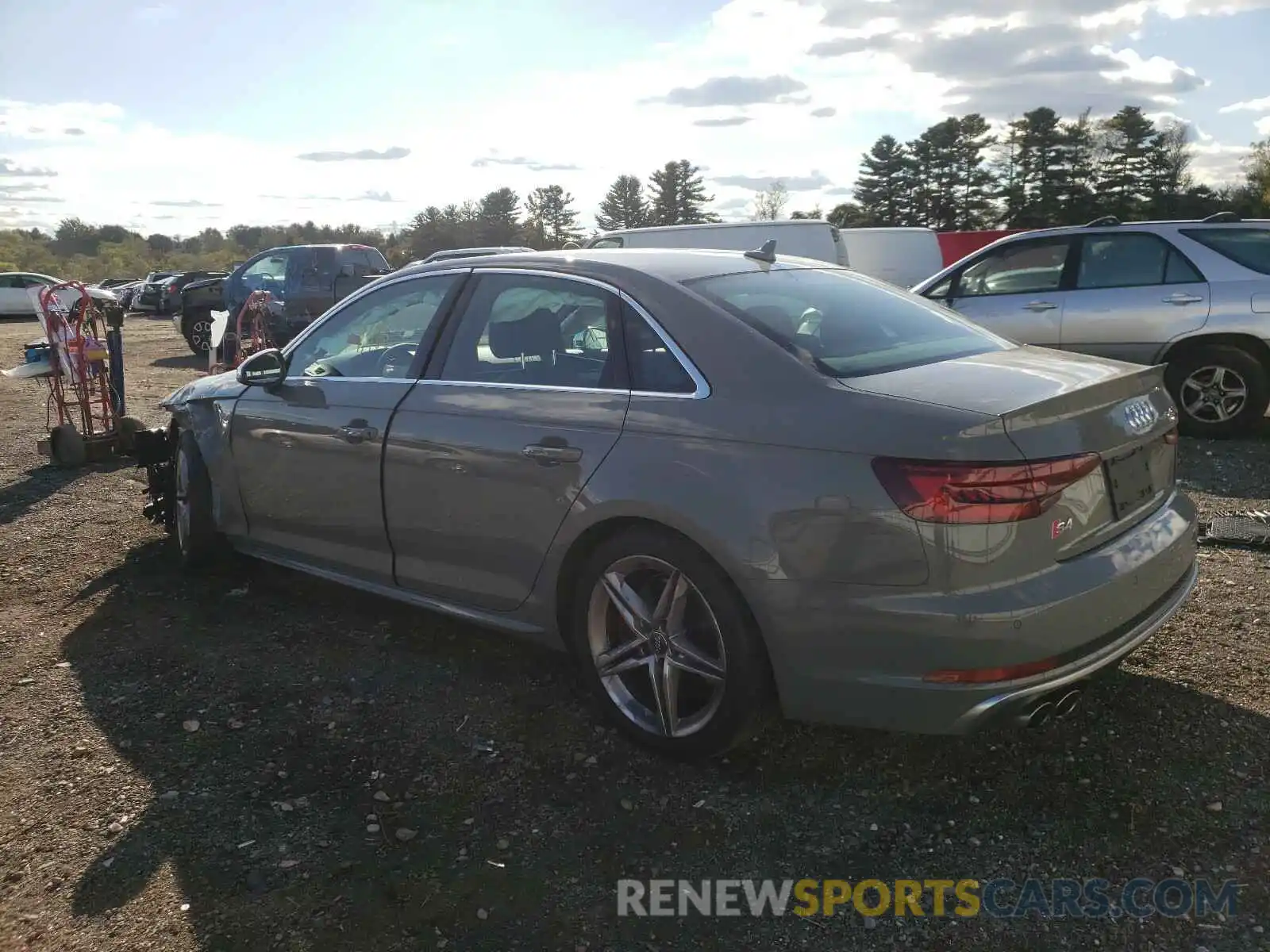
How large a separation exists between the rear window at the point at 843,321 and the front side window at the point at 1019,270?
5.06m

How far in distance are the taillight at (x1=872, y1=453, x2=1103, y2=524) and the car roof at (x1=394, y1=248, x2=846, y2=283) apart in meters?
1.19

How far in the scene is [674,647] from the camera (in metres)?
3.13

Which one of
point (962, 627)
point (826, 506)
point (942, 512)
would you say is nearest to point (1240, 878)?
point (962, 627)

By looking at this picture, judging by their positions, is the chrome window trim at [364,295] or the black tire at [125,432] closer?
the chrome window trim at [364,295]

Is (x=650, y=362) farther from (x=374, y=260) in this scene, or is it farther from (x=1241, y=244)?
(x=374, y=260)

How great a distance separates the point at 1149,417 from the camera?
3.13 meters

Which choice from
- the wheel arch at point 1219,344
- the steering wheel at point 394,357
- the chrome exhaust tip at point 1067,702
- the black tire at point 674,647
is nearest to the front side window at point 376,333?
the steering wheel at point 394,357

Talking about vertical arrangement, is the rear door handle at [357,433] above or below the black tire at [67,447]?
above

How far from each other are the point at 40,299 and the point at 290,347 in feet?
15.6

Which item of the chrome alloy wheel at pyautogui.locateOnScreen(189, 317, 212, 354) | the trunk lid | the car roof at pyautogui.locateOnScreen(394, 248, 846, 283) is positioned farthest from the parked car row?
the trunk lid

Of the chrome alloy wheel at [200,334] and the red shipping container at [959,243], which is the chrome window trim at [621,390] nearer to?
the chrome alloy wheel at [200,334]

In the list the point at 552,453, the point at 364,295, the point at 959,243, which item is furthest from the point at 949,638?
the point at 959,243

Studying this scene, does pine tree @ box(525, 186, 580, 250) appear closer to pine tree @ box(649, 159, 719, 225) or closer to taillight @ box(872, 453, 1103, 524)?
pine tree @ box(649, 159, 719, 225)

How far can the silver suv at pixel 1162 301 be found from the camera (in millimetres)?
7488
